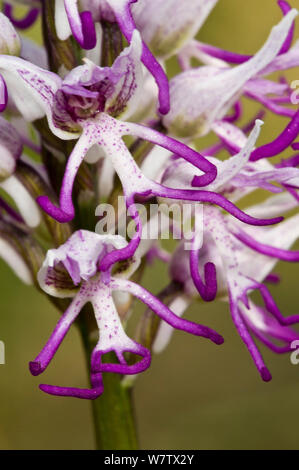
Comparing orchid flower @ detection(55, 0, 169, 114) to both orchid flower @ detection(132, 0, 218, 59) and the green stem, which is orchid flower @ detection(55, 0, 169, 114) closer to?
orchid flower @ detection(132, 0, 218, 59)

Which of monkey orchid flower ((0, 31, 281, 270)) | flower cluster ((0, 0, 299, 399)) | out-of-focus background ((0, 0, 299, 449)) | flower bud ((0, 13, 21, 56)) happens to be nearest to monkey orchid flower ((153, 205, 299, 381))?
flower cluster ((0, 0, 299, 399))

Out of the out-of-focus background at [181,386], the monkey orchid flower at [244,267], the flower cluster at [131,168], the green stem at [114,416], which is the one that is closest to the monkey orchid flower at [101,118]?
the flower cluster at [131,168]

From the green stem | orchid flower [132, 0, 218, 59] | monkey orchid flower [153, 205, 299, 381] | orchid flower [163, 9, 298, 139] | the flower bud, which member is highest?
orchid flower [132, 0, 218, 59]

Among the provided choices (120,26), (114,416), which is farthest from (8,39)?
(114,416)

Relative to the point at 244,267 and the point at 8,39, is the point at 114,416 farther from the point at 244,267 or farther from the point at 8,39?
the point at 8,39

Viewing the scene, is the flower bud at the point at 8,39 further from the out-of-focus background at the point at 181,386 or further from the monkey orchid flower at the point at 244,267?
the out-of-focus background at the point at 181,386
